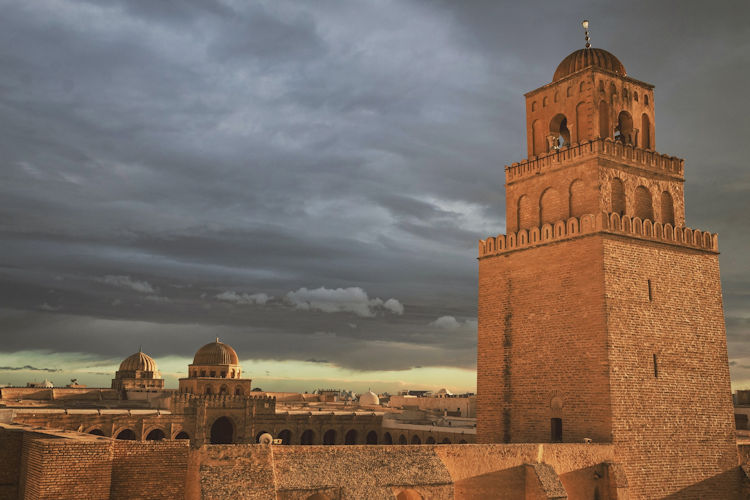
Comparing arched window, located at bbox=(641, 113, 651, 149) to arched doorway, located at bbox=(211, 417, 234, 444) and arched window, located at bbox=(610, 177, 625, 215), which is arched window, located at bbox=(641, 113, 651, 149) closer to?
arched window, located at bbox=(610, 177, 625, 215)

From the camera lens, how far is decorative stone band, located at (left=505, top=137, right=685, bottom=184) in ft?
77.9

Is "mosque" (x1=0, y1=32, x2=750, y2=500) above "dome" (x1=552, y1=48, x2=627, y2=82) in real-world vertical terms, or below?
below

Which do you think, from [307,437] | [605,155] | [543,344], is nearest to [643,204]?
[605,155]

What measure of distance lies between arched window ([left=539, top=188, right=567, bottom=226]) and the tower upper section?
65.5 inches

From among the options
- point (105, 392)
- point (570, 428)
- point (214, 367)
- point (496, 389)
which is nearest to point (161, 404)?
point (214, 367)

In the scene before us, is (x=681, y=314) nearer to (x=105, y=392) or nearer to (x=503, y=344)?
(x=503, y=344)

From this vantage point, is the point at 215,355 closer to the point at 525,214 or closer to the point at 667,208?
the point at 525,214

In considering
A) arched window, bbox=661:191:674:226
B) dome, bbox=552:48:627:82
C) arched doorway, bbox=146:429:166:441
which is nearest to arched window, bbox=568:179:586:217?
arched window, bbox=661:191:674:226

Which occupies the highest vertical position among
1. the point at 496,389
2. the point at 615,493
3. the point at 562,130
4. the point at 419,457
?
the point at 562,130

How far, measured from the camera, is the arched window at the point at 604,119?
81.2 ft

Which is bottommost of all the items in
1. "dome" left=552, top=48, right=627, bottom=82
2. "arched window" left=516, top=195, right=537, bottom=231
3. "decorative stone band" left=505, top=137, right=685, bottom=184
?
"arched window" left=516, top=195, right=537, bottom=231

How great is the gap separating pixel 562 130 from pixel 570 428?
37.4 feet

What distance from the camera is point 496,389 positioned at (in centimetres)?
2500

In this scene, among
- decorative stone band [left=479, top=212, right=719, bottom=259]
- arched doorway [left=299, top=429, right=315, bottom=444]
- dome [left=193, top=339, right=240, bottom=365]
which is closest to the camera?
decorative stone band [left=479, top=212, right=719, bottom=259]
